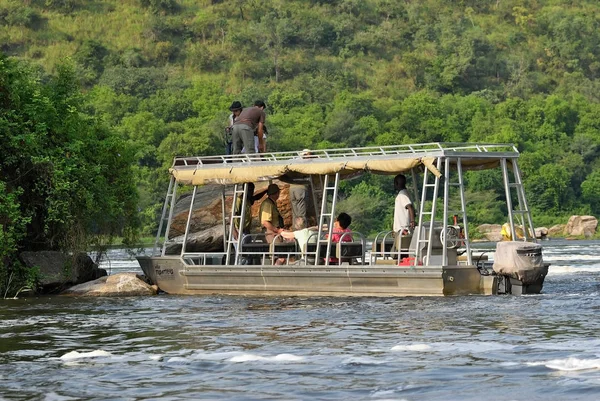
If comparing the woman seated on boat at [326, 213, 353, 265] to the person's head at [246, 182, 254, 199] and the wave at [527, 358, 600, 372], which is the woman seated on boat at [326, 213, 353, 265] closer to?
the person's head at [246, 182, 254, 199]

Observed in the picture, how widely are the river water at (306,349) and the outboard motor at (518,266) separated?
0.38 meters

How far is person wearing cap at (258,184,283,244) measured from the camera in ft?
84.0

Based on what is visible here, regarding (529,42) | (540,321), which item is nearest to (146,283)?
(540,321)

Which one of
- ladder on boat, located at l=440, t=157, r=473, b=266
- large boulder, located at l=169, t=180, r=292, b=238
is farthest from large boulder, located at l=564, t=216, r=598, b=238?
ladder on boat, located at l=440, t=157, r=473, b=266

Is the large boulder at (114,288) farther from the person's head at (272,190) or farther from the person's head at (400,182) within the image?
the person's head at (400,182)

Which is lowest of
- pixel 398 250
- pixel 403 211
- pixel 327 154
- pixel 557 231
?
pixel 398 250

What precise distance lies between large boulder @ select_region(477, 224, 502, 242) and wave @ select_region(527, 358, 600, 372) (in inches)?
2748

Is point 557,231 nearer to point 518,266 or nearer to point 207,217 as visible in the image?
point 207,217

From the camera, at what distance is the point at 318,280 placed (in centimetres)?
2439

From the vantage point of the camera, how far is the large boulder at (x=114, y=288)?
89.2 feet

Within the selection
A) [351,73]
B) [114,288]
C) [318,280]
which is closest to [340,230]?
[318,280]

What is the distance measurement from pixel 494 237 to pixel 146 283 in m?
60.7

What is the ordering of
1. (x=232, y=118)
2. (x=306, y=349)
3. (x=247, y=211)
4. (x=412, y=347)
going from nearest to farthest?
(x=412, y=347)
(x=306, y=349)
(x=247, y=211)
(x=232, y=118)

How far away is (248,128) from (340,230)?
3.45 meters
